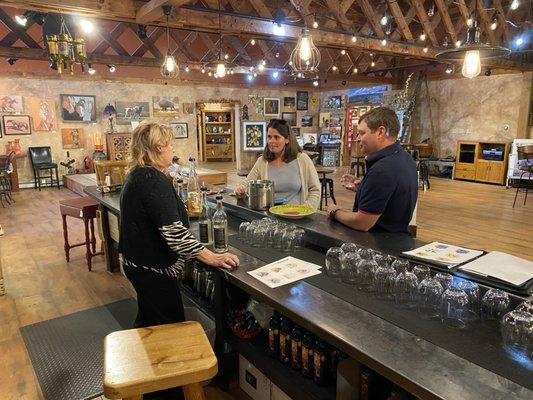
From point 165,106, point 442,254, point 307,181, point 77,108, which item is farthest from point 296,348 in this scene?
point 165,106

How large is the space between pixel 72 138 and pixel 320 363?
426 inches

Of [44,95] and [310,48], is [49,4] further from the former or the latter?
[44,95]

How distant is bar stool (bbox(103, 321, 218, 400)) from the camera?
1.46 m

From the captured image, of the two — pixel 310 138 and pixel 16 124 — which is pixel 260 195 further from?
pixel 310 138

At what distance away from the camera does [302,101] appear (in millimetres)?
15219

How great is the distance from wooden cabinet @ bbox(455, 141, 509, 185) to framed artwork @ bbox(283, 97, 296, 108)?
250 inches

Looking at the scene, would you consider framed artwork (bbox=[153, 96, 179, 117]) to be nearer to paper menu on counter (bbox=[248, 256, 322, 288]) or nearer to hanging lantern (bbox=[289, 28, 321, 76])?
hanging lantern (bbox=[289, 28, 321, 76])

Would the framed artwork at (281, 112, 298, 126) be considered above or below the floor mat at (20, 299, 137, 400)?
above

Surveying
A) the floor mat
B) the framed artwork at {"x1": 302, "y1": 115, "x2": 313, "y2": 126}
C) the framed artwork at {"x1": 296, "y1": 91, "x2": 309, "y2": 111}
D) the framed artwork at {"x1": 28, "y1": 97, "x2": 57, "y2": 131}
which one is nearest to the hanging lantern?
the floor mat

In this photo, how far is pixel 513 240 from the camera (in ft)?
17.6

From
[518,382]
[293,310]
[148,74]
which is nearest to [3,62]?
[148,74]

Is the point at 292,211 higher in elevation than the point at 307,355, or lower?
higher

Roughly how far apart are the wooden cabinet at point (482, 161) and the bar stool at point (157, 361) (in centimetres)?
1051

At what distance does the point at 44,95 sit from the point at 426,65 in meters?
10.9
